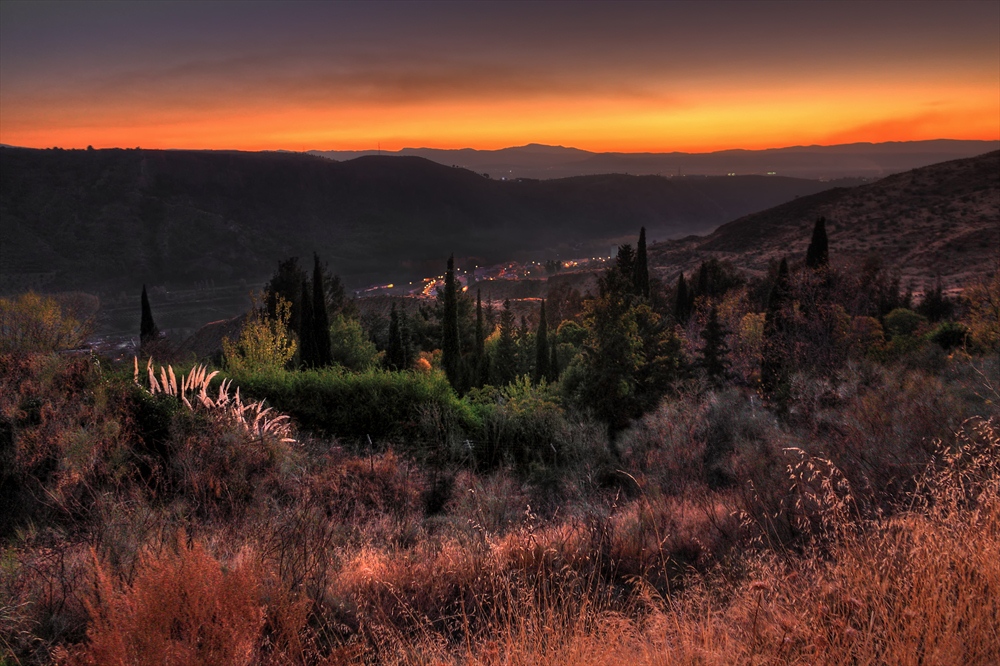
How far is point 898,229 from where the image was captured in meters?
66.4

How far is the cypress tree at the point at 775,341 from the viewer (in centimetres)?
1947

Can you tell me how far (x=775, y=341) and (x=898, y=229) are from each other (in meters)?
61.2

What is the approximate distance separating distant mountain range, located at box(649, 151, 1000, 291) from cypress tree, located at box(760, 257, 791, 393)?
25448 mm

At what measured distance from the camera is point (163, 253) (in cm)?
14375

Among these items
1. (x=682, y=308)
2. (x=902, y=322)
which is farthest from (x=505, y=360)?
(x=902, y=322)

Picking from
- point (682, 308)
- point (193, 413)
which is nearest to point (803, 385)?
point (193, 413)

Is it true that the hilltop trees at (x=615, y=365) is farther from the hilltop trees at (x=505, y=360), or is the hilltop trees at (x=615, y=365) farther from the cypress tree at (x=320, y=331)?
the hilltop trees at (x=505, y=360)

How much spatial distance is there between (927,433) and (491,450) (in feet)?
25.9

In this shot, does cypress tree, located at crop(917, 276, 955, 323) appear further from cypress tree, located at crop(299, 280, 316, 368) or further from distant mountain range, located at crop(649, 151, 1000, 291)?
cypress tree, located at crop(299, 280, 316, 368)

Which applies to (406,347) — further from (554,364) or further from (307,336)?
(307,336)

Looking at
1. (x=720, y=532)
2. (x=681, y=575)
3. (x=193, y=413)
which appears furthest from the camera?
(x=193, y=413)

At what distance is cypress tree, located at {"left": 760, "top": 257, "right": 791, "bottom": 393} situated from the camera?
1947cm

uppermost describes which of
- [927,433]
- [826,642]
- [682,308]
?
[826,642]

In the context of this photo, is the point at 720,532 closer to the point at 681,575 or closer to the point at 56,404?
the point at 681,575
